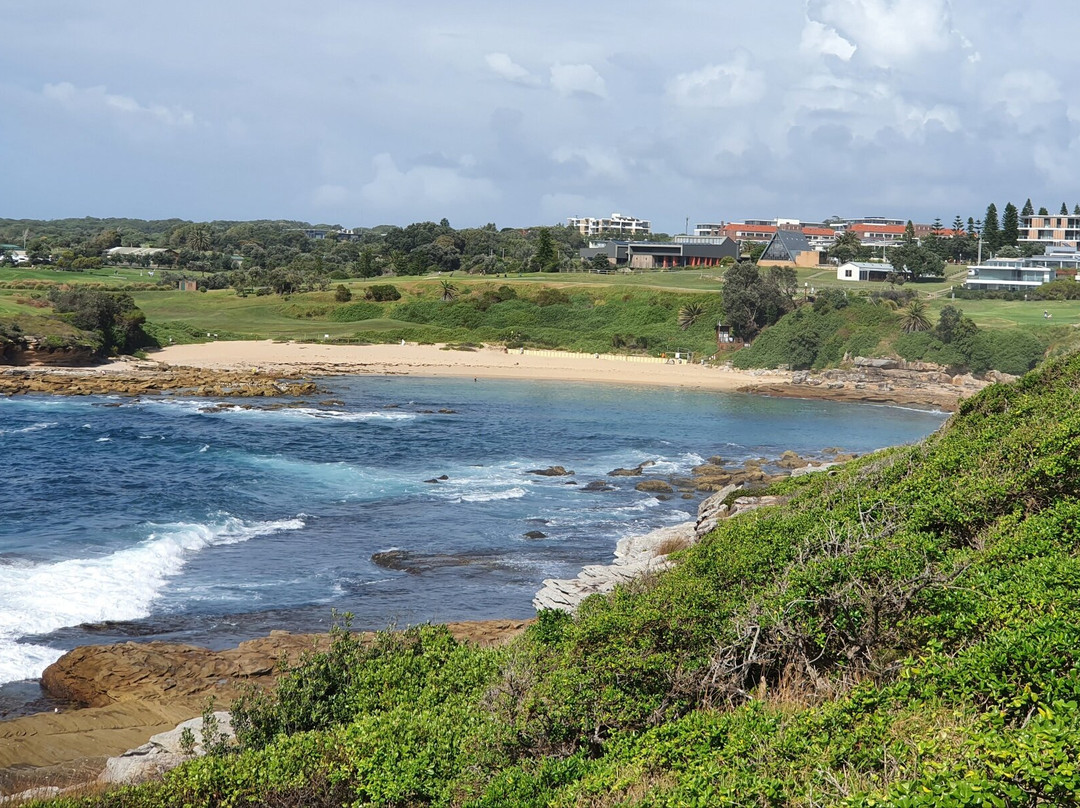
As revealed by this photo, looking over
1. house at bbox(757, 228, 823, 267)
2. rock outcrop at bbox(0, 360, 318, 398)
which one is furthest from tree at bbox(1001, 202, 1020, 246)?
rock outcrop at bbox(0, 360, 318, 398)

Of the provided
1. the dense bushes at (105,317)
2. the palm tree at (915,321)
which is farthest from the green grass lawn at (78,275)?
the palm tree at (915,321)

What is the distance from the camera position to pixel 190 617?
1841 centimetres

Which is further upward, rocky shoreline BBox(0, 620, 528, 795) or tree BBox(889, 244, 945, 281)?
tree BBox(889, 244, 945, 281)

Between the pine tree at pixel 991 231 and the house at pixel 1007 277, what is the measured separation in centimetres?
2300

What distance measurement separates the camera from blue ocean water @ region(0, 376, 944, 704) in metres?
19.1

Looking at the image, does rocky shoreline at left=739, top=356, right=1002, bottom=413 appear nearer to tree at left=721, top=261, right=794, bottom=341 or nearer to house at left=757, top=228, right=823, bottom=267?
tree at left=721, top=261, right=794, bottom=341

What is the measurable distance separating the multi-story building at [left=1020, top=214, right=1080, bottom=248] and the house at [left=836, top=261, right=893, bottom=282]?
1231 inches

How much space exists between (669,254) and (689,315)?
34867 mm

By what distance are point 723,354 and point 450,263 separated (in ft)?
174

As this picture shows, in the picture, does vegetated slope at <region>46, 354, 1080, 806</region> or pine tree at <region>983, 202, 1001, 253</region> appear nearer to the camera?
vegetated slope at <region>46, 354, 1080, 806</region>

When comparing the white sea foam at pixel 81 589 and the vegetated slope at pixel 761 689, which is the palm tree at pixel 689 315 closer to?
the white sea foam at pixel 81 589

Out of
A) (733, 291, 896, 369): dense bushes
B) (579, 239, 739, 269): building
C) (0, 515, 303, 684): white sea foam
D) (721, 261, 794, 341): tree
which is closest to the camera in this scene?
(0, 515, 303, 684): white sea foam

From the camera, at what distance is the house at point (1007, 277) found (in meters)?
82.6

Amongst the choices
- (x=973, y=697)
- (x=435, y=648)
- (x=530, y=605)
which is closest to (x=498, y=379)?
(x=530, y=605)
